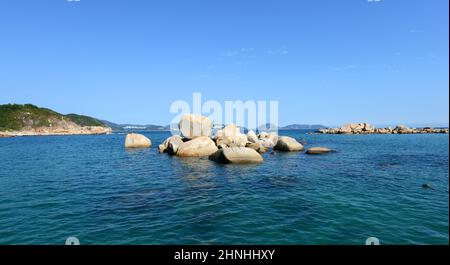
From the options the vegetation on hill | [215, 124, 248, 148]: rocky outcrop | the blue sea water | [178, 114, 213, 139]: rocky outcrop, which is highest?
the vegetation on hill

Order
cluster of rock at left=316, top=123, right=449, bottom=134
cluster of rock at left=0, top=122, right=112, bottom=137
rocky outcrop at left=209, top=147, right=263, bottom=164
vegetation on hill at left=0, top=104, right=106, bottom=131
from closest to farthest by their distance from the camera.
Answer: rocky outcrop at left=209, top=147, right=263, bottom=164 < cluster of rock at left=316, top=123, right=449, bottom=134 < cluster of rock at left=0, top=122, right=112, bottom=137 < vegetation on hill at left=0, top=104, right=106, bottom=131

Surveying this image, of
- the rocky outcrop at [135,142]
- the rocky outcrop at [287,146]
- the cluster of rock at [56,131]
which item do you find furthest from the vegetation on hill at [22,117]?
the rocky outcrop at [287,146]

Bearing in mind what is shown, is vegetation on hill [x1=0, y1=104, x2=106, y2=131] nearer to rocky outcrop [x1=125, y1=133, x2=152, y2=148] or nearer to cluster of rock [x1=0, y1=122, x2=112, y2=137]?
cluster of rock [x1=0, y1=122, x2=112, y2=137]

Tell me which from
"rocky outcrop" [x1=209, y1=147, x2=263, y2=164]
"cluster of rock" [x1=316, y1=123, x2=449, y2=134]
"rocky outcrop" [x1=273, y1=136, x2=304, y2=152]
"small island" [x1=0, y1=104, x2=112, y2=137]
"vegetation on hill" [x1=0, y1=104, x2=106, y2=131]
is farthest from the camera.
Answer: "vegetation on hill" [x1=0, y1=104, x2=106, y2=131]

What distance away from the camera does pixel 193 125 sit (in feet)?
124

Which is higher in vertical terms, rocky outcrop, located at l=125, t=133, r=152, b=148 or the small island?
the small island

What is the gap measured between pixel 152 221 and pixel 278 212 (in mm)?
5111

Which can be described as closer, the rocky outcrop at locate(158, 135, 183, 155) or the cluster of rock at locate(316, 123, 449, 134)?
the rocky outcrop at locate(158, 135, 183, 155)

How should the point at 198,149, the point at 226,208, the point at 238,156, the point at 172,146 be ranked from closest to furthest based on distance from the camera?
the point at 226,208, the point at 238,156, the point at 198,149, the point at 172,146

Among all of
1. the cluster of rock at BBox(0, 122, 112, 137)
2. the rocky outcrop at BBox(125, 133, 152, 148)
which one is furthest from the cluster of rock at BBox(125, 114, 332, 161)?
the cluster of rock at BBox(0, 122, 112, 137)

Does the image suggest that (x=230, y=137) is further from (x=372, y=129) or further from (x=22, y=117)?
(x=22, y=117)

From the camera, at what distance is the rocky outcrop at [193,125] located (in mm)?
37969

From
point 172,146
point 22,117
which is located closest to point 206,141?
point 172,146

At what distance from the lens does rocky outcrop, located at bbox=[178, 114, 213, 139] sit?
38.0m
